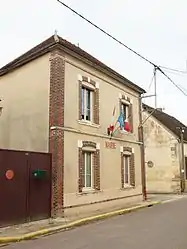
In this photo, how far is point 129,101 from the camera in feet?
66.2

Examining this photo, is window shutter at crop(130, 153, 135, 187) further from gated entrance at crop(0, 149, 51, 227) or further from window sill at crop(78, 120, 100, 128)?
gated entrance at crop(0, 149, 51, 227)

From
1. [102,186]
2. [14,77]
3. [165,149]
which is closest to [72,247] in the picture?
[102,186]

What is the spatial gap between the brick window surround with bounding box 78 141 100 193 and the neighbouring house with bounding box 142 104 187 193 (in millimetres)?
13014

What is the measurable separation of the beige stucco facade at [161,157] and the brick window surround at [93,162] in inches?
557

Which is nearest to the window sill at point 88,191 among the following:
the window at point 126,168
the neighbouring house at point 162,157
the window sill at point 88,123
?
the window sill at point 88,123

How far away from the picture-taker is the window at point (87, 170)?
1571 centimetres

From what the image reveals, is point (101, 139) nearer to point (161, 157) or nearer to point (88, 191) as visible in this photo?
point (88, 191)

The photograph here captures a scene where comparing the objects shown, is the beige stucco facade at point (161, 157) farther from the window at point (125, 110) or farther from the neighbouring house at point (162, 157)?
the window at point (125, 110)

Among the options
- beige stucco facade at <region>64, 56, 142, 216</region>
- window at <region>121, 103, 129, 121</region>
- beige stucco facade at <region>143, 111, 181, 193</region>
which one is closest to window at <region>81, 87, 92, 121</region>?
beige stucco facade at <region>64, 56, 142, 216</region>

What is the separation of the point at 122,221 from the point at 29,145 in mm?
4771

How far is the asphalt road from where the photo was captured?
8779mm

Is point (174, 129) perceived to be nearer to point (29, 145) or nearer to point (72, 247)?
point (29, 145)

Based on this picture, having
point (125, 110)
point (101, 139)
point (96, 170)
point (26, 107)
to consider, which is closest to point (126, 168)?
point (125, 110)

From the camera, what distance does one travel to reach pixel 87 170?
625 inches
